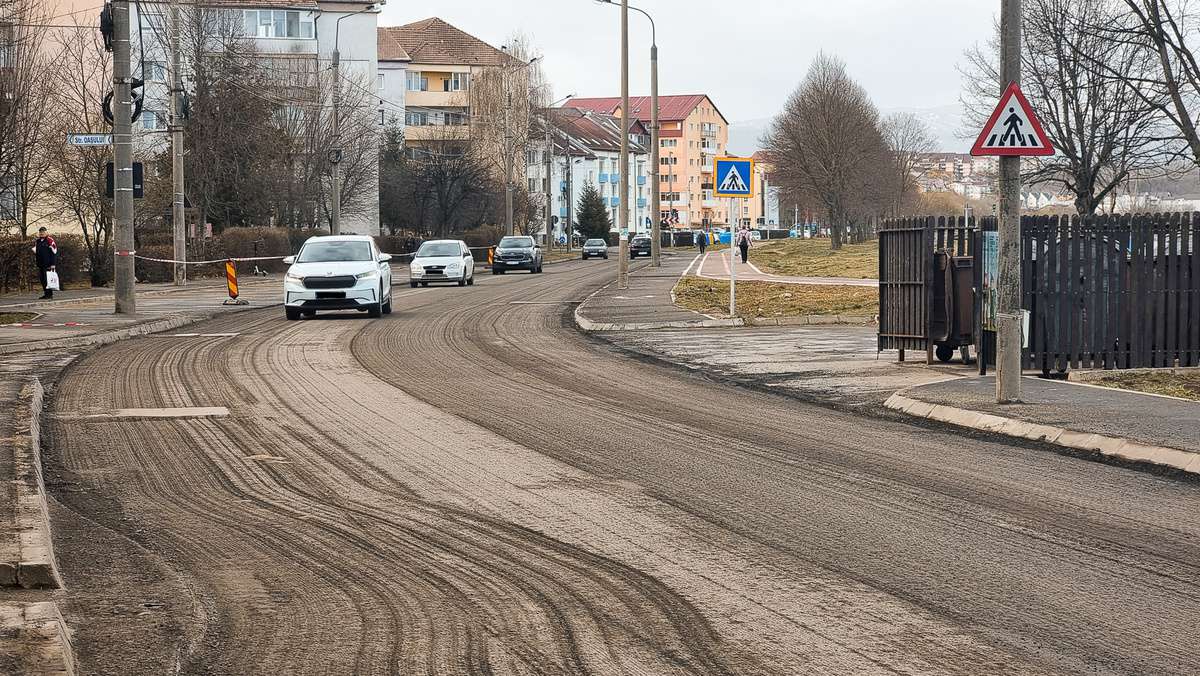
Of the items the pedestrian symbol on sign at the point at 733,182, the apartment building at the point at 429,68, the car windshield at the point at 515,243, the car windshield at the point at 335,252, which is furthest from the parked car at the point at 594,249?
the pedestrian symbol on sign at the point at 733,182

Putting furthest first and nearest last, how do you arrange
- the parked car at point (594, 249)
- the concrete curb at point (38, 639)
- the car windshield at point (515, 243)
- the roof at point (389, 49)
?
the roof at point (389, 49) → the parked car at point (594, 249) → the car windshield at point (515, 243) → the concrete curb at point (38, 639)

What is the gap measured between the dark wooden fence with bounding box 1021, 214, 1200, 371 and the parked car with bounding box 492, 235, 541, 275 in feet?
151

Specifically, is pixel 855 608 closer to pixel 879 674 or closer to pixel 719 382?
pixel 879 674

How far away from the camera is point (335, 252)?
29.8m

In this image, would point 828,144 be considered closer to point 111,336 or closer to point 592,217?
point 592,217

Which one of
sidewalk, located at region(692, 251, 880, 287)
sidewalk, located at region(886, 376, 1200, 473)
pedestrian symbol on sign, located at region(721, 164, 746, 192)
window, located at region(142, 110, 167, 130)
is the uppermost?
window, located at region(142, 110, 167, 130)

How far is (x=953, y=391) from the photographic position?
14.4 meters

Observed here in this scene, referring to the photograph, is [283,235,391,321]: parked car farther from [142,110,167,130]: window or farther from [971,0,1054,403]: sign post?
[142,110,167,130]: window

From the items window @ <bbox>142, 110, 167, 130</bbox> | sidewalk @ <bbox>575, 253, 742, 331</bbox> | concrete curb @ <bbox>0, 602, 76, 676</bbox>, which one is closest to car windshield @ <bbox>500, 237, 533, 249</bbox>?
window @ <bbox>142, 110, 167, 130</bbox>

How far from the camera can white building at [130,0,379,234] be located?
7075 cm

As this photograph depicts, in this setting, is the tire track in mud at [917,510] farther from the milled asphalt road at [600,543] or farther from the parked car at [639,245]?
the parked car at [639,245]

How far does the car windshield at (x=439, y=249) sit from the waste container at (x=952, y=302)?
3188 cm

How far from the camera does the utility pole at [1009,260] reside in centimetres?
1338

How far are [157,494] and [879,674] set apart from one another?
18.2 feet
